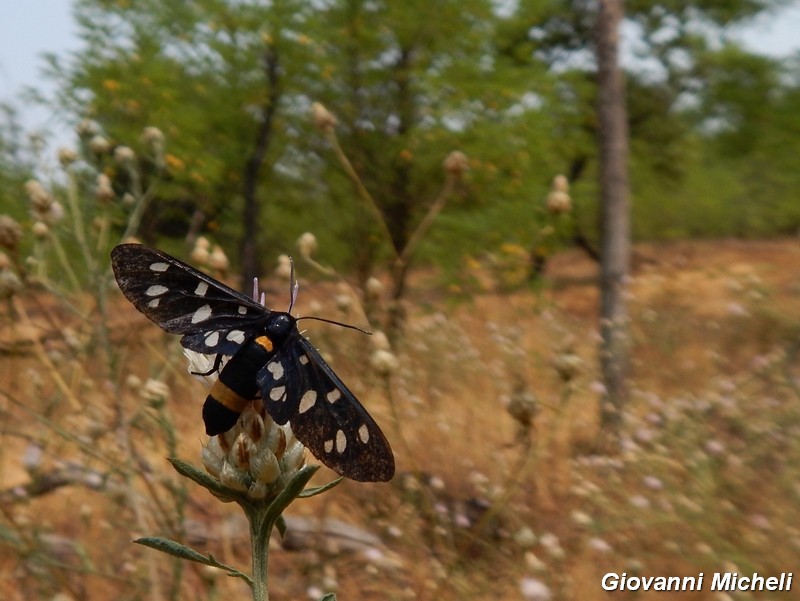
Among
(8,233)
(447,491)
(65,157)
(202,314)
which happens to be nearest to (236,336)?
(202,314)

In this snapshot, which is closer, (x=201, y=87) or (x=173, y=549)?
(x=173, y=549)

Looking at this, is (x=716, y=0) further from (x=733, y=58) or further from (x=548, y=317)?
(x=548, y=317)

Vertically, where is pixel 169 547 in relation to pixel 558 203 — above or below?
below

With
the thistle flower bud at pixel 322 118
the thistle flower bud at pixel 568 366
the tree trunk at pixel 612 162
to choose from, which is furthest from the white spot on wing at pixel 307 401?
the tree trunk at pixel 612 162

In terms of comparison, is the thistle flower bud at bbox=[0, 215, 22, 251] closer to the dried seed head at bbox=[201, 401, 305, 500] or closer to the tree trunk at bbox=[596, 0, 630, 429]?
the dried seed head at bbox=[201, 401, 305, 500]

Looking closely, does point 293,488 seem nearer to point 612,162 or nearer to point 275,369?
point 275,369

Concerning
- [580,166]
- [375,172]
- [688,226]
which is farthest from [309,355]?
[688,226]

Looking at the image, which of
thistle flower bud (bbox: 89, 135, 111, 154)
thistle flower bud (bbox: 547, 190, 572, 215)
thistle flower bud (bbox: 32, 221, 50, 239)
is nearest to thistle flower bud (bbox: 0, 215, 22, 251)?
thistle flower bud (bbox: 32, 221, 50, 239)
